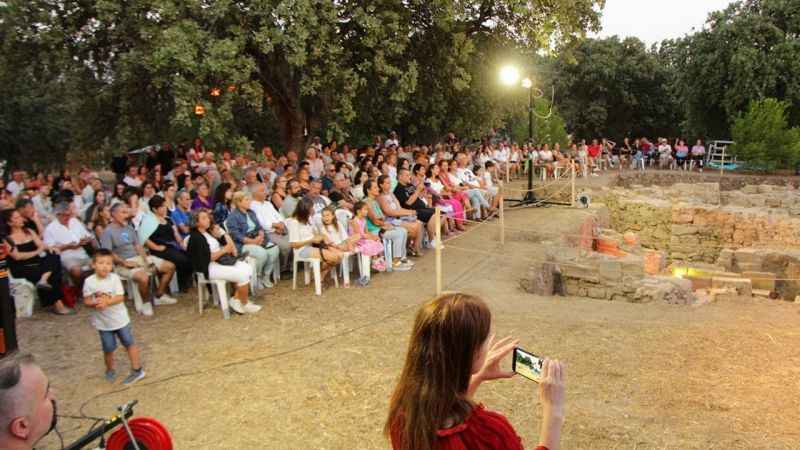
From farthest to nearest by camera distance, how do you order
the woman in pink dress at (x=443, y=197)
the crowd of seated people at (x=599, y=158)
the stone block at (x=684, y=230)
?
the crowd of seated people at (x=599, y=158), the stone block at (x=684, y=230), the woman in pink dress at (x=443, y=197)

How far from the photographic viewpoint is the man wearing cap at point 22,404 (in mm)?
1862

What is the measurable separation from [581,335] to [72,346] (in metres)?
5.35

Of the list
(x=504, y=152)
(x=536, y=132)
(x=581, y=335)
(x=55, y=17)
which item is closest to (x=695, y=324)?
(x=581, y=335)

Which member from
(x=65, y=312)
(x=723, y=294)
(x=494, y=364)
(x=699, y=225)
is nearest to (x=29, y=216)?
(x=65, y=312)

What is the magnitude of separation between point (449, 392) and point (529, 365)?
44 cm

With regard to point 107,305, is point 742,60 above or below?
above

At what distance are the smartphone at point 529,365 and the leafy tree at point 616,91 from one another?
31.4 m

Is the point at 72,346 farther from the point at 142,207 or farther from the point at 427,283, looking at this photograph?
the point at 427,283

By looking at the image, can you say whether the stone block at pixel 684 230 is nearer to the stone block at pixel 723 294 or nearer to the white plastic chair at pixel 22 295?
the stone block at pixel 723 294

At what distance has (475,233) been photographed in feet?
38.0

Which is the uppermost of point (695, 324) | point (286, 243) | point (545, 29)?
point (545, 29)

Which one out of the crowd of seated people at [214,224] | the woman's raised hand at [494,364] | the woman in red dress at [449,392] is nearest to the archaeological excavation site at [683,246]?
the crowd of seated people at [214,224]

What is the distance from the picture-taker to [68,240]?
23.7ft

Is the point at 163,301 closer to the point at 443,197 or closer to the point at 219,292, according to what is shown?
the point at 219,292
